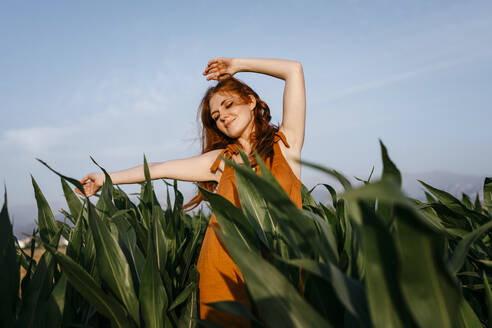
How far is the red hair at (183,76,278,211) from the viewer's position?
131 centimetres

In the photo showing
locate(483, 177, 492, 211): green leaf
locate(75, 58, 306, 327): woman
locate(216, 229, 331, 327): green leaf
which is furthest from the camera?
locate(75, 58, 306, 327): woman

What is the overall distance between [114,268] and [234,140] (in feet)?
3.51

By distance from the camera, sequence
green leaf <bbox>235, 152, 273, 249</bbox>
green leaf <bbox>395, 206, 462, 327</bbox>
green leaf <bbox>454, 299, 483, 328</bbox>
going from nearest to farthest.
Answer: green leaf <bbox>395, 206, 462, 327</bbox> < green leaf <bbox>454, 299, 483, 328</bbox> < green leaf <bbox>235, 152, 273, 249</bbox>

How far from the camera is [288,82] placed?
1290 mm

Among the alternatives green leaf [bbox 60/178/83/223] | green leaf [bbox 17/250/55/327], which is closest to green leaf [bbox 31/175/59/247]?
green leaf [bbox 60/178/83/223]

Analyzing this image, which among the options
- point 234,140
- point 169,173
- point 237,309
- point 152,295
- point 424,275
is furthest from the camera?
point 234,140

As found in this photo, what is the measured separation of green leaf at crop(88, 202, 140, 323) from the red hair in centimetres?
76

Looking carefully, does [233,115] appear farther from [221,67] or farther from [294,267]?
[294,267]

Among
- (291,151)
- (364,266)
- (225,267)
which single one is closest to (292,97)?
(291,151)

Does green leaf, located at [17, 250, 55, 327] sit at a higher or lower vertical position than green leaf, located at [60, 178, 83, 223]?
lower

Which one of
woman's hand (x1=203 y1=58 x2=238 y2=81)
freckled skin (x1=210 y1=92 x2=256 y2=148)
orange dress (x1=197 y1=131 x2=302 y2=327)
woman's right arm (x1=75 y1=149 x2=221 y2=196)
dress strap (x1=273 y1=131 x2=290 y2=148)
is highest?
woman's hand (x1=203 y1=58 x2=238 y2=81)

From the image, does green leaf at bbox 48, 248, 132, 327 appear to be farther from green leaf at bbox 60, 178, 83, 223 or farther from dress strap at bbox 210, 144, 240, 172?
dress strap at bbox 210, 144, 240, 172

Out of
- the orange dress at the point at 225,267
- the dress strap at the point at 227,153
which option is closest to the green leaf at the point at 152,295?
the orange dress at the point at 225,267

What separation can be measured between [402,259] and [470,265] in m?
0.59
